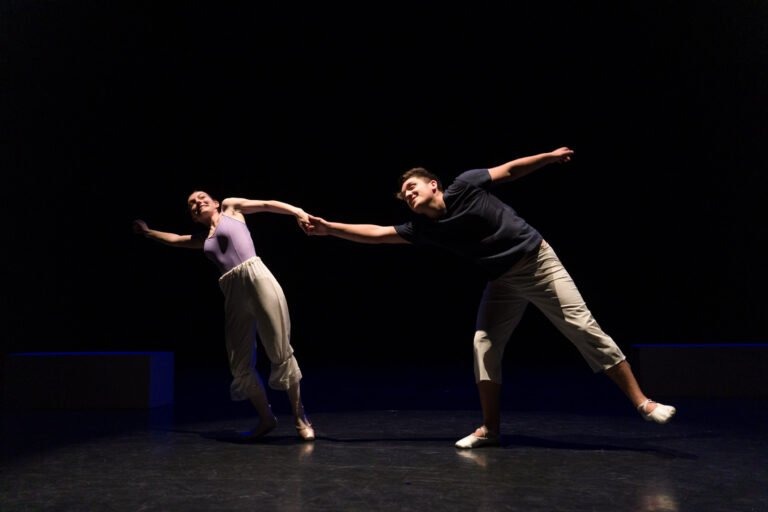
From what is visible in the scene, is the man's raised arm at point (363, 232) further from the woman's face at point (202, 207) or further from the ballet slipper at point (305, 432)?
the ballet slipper at point (305, 432)

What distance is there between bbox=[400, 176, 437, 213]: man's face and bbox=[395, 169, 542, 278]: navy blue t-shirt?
65 millimetres

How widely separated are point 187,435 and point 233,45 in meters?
4.36

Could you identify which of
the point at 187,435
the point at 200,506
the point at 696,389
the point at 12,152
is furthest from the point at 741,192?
the point at 12,152

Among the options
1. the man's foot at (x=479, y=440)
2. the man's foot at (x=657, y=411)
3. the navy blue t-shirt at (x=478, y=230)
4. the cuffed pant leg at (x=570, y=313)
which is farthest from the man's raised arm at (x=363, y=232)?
the man's foot at (x=657, y=411)

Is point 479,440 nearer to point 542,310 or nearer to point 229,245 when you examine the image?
point 542,310

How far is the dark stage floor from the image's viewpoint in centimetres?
199

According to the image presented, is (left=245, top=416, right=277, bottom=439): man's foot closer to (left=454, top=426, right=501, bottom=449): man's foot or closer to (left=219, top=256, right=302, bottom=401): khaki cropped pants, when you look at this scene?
(left=219, top=256, right=302, bottom=401): khaki cropped pants

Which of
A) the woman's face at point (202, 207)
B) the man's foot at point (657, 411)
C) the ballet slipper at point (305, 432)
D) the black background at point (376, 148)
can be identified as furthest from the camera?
the black background at point (376, 148)

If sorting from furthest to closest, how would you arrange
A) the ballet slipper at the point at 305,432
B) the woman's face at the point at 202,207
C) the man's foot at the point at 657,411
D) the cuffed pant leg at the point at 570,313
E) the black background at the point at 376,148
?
the black background at the point at 376,148
the woman's face at the point at 202,207
the ballet slipper at the point at 305,432
the cuffed pant leg at the point at 570,313
the man's foot at the point at 657,411

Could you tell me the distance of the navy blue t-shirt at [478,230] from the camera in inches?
109

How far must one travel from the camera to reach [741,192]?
6.16 meters

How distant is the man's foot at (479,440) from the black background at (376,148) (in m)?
3.93

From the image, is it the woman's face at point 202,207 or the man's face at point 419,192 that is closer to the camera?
the man's face at point 419,192

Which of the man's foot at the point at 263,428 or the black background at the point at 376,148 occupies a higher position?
the black background at the point at 376,148
